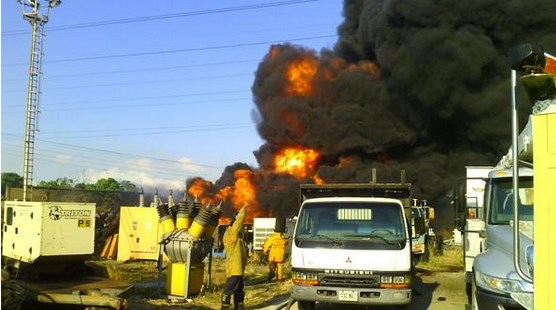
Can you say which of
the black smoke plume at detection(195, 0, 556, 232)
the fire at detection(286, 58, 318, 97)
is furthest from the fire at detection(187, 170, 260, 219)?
the fire at detection(286, 58, 318, 97)

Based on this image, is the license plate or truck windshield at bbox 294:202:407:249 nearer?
the license plate

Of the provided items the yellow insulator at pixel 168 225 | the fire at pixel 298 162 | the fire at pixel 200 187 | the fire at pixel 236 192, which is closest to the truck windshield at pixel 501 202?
the yellow insulator at pixel 168 225

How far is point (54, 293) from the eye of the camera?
8188 mm

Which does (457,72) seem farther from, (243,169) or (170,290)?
(170,290)

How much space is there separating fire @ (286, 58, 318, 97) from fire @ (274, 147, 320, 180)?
441 centimetres

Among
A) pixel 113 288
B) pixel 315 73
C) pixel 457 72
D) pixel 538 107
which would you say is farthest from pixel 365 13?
pixel 538 107

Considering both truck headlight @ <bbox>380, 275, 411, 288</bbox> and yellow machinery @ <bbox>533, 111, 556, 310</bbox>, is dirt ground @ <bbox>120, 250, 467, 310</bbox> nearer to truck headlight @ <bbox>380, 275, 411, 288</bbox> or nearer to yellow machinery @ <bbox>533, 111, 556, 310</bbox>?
truck headlight @ <bbox>380, 275, 411, 288</bbox>

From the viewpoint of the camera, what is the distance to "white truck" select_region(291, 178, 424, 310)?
8961mm

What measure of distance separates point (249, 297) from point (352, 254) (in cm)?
371

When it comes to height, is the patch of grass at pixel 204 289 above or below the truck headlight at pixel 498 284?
below

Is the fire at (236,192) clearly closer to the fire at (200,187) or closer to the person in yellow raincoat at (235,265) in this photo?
the fire at (200,187)

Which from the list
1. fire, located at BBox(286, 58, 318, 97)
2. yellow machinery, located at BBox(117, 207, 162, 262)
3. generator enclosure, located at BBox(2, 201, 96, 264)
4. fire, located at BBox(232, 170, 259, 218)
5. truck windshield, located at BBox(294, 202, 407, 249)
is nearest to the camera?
generator enclosure, located at BBox(2, 201, 96, 264)

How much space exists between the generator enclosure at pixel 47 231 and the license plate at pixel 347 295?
162 inches

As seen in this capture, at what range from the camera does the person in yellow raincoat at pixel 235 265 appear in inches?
393
